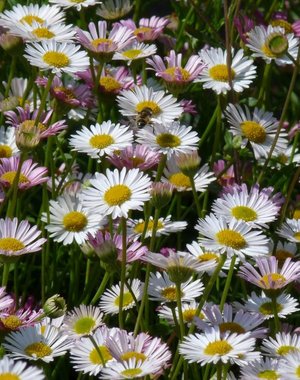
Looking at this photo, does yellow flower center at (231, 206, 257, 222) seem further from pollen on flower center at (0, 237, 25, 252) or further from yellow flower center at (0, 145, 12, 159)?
yellow flower center at (0, 145, 12, 159)

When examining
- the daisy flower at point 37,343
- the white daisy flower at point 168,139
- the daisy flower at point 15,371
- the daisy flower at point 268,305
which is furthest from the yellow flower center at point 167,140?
the daisy flower at point 15,371

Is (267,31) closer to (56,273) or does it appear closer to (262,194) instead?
(262,194)

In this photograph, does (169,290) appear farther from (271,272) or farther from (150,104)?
(150,104)

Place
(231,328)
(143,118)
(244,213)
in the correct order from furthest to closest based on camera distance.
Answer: (143,118) < (244,213) < (231,328)

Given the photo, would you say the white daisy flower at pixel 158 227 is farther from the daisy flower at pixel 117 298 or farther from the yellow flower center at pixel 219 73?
the yellow flower center at pixel 219 73

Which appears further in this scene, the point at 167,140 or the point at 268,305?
Answer: the point at 167,140

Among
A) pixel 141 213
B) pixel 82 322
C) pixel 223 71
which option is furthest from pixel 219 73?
pixel 82 322
